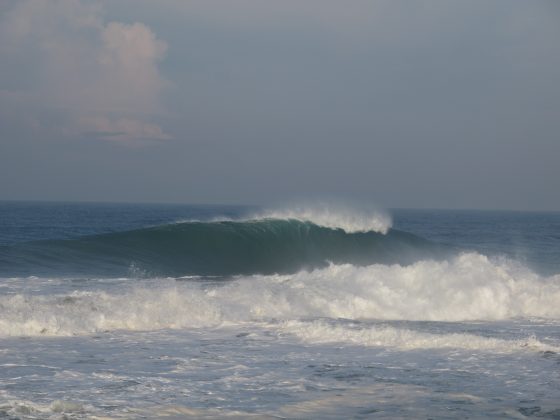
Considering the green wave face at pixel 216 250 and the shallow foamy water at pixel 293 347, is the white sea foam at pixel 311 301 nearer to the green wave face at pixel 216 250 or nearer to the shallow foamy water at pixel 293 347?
the shallow foamy water at pixel 293 347

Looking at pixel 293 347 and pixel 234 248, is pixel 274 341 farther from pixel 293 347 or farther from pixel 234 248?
pixel 234 248

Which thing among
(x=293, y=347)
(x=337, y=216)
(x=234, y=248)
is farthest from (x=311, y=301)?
(x=337, y=216)

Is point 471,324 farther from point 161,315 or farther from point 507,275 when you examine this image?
point 161,315

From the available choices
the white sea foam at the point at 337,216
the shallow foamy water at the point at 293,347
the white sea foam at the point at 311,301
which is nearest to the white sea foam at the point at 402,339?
the shallow foamy water at the point at 293,347

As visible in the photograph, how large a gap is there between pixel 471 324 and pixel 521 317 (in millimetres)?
1707

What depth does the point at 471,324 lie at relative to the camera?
12883 millimetres

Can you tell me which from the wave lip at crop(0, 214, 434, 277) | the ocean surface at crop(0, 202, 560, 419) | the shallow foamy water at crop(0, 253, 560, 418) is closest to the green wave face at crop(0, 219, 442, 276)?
the wave lip at crop(0, 214, 434, 277)

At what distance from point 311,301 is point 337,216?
16.7 metres

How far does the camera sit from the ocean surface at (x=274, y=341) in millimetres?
7066

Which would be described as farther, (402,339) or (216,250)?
(216,250)

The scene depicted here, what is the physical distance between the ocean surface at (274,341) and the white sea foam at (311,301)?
0.04 metres

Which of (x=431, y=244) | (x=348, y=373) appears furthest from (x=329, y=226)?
(x=348, y=373)

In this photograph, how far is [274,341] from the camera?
1037cm

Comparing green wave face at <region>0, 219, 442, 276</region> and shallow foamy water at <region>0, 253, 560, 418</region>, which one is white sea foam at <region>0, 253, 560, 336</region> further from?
green wave face at <region>0, 219, 442, 276</region>
